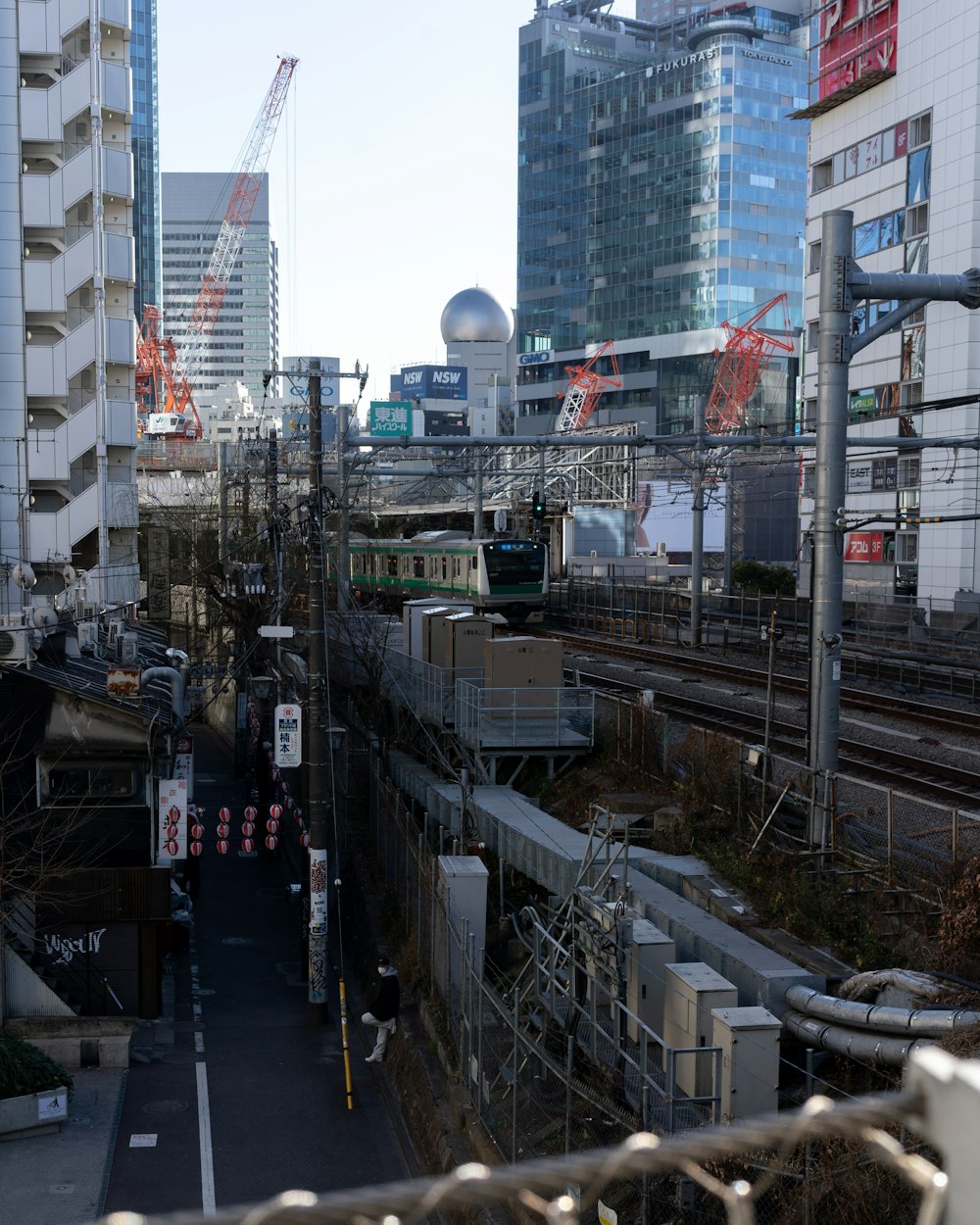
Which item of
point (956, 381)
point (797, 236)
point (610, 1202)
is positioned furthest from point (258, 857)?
point (797, 236)

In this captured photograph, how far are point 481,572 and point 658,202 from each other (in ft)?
300

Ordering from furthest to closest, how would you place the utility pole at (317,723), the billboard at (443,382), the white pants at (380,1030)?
the billboard at (443,382), the utility pole at (317,723), the white pants at (380,1030)

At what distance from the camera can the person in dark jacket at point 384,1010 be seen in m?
13.7

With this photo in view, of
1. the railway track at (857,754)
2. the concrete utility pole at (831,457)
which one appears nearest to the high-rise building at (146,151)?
the railway track at (857,754)

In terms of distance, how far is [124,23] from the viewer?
33594mm

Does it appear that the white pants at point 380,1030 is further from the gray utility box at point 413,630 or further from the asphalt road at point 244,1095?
the gray utility box at point 413,630

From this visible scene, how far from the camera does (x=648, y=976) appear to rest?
9.95 metres

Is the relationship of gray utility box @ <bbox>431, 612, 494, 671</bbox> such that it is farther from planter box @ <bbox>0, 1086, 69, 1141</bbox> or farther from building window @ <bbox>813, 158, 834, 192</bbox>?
building window @ <bbox>813, 158, 834, 192</bbox>

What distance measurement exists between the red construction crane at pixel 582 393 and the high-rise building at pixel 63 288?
70304mm

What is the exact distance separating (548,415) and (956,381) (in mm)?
81007

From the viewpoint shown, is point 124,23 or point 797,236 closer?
point 124,23

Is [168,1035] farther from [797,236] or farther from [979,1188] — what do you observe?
[797,236]

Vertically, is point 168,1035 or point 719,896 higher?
point 719,896

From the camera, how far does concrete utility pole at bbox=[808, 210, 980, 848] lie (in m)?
12.7
